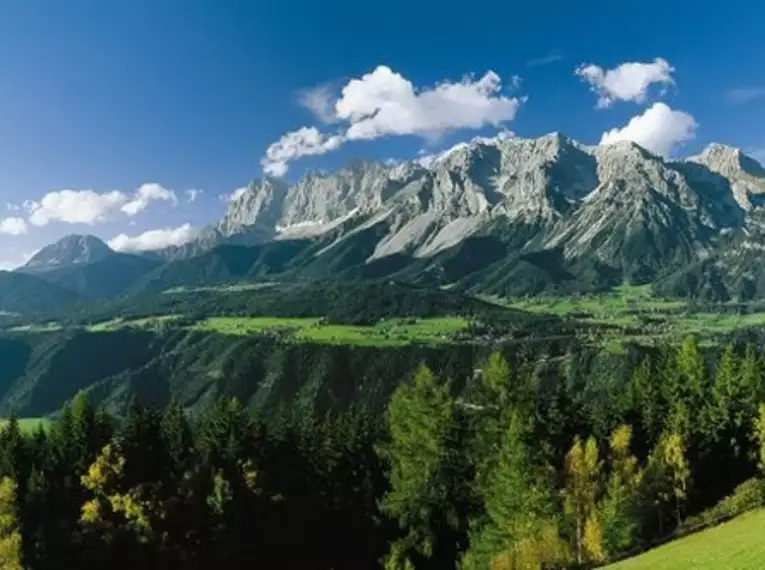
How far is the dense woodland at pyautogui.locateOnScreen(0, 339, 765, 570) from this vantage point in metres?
73.5

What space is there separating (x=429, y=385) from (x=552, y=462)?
1649 cm

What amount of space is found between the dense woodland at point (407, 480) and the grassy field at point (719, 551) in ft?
42.9

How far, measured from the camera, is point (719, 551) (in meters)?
43.0

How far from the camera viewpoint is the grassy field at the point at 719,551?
37.9 metres

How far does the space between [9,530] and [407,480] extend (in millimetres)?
39253

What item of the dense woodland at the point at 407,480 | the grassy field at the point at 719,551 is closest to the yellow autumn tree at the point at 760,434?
the dense woodland at the point at 407,480

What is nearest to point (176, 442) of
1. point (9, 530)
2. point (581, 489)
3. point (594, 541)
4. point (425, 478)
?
point (9, 530)

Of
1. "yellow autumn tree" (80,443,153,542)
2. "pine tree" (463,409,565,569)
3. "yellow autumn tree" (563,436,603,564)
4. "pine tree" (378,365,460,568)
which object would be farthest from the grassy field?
"yellow autumn tree" (80,443,153,542)

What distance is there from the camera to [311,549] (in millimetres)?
90062

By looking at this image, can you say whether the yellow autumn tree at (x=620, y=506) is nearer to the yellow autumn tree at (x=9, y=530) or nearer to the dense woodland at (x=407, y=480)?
the dense woodland at (x=407, y=480)

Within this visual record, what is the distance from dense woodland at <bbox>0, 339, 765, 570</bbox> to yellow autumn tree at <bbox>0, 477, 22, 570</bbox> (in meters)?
0.18

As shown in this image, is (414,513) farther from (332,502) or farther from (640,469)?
(640,469)

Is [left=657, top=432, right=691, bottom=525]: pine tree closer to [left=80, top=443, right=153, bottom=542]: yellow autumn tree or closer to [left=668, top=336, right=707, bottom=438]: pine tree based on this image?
[left=668, top=336, right=707, bottom=438]: pine tree

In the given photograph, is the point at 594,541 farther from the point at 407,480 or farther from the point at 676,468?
the point at 407,480
